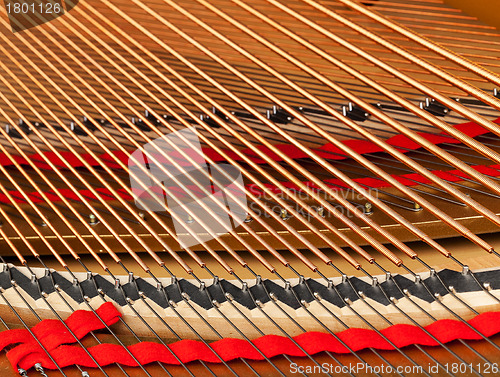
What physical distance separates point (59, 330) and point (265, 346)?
723 millimetres

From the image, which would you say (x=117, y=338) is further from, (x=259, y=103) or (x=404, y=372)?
(x=259, y=103)

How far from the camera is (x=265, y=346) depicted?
71.8 inches

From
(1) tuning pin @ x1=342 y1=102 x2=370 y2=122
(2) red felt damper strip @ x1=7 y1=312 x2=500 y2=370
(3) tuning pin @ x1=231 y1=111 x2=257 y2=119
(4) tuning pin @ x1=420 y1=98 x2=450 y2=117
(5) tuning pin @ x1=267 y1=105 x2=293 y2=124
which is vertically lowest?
(2) red felt damper strip @ x1=7 y1=312 x2=500 y2=370

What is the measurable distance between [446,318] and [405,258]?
484 millimetres

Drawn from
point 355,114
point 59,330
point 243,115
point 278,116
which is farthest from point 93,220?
point 355,114

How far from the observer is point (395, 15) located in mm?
3797

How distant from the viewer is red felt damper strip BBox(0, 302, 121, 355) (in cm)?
198

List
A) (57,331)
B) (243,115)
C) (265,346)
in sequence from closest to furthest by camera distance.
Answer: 1. (265,346)
2. (57,331)
3. (243,115)

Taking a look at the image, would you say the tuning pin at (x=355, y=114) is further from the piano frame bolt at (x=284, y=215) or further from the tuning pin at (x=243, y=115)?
the piano frame bolt at (x=284, y=215)

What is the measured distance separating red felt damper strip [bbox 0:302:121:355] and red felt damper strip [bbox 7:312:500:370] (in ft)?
0.13

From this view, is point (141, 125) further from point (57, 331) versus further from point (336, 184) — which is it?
point (57, 331)

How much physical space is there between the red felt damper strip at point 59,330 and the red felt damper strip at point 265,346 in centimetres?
4

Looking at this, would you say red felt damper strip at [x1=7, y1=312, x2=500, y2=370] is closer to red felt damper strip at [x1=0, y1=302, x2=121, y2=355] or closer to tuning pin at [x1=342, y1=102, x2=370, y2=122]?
red felt damper strip at [x1=0, y1=302, x2=121, y2=355]

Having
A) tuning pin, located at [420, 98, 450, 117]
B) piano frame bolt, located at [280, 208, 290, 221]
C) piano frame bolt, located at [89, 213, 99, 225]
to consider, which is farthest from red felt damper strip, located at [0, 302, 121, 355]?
tuning pin, located at [420, 98, 450, 117]
